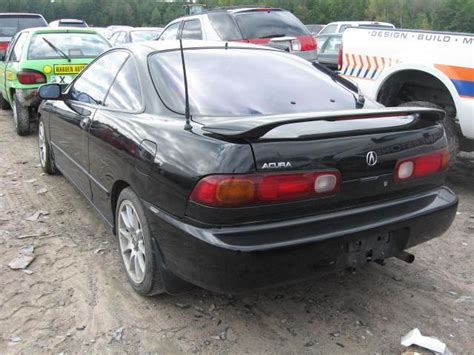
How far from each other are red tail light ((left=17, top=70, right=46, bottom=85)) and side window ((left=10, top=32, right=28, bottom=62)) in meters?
0.51

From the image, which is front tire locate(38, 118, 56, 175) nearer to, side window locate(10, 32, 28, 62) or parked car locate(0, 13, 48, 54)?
side window locate(10, 32, 28, 62)

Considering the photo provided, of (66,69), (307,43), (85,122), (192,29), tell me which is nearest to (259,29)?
(307,43)

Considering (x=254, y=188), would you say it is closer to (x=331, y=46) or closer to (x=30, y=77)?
(x=30, y=77)

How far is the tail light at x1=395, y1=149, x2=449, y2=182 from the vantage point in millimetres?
2820

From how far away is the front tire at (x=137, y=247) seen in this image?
2.94 metres

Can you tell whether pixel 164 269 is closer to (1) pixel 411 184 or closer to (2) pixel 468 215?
(1) pixel 411 184

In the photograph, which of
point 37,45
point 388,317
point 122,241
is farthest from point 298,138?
point 37,45

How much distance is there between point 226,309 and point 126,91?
5.24ft

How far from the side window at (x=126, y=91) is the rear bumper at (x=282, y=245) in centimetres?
85

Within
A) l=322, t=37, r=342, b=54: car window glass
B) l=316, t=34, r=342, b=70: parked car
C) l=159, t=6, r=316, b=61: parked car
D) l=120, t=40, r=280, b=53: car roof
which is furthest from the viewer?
l=322, t=37, r=342, b=54: car window glass

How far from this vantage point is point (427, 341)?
273 cm

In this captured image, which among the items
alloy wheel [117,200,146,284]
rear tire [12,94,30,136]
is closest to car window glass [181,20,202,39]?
rear tire [12,94,30,136]

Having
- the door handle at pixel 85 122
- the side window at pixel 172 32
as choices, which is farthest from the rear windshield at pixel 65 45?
the door handle at pixel 85 122

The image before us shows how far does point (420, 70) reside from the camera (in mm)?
5203
